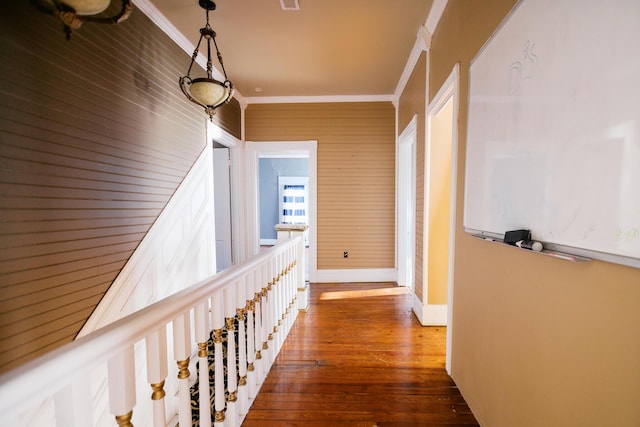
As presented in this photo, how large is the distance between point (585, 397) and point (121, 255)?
242cm

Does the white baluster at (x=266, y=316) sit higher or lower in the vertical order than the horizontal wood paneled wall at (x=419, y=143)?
lower

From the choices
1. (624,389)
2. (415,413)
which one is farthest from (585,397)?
(415,413)

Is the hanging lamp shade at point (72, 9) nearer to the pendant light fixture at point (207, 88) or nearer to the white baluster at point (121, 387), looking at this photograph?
the pendant light fixture at point (207, 88)

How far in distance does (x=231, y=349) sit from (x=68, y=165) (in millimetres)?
1371

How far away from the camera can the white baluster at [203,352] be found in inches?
37.8

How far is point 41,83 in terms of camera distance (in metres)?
1.34

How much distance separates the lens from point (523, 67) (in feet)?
3.38

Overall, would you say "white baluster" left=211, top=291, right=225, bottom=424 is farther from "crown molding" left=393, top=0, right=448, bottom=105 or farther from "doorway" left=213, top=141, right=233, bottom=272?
"doorway" left=213, top=141, right=233, bottom=272

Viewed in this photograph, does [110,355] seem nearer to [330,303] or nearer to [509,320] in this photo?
[509,320]

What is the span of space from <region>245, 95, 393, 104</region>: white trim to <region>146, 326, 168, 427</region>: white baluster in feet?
12.5

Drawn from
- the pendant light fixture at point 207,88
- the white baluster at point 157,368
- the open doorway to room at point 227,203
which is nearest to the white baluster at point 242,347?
the white baluster at point 157,368

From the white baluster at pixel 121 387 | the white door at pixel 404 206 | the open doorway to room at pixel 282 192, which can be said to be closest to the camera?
the white baluster at pixel 121 387

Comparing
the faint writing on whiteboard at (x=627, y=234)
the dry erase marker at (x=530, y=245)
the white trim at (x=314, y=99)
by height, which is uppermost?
the white trim at (x=314, y=99)

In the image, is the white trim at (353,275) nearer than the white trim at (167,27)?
No
